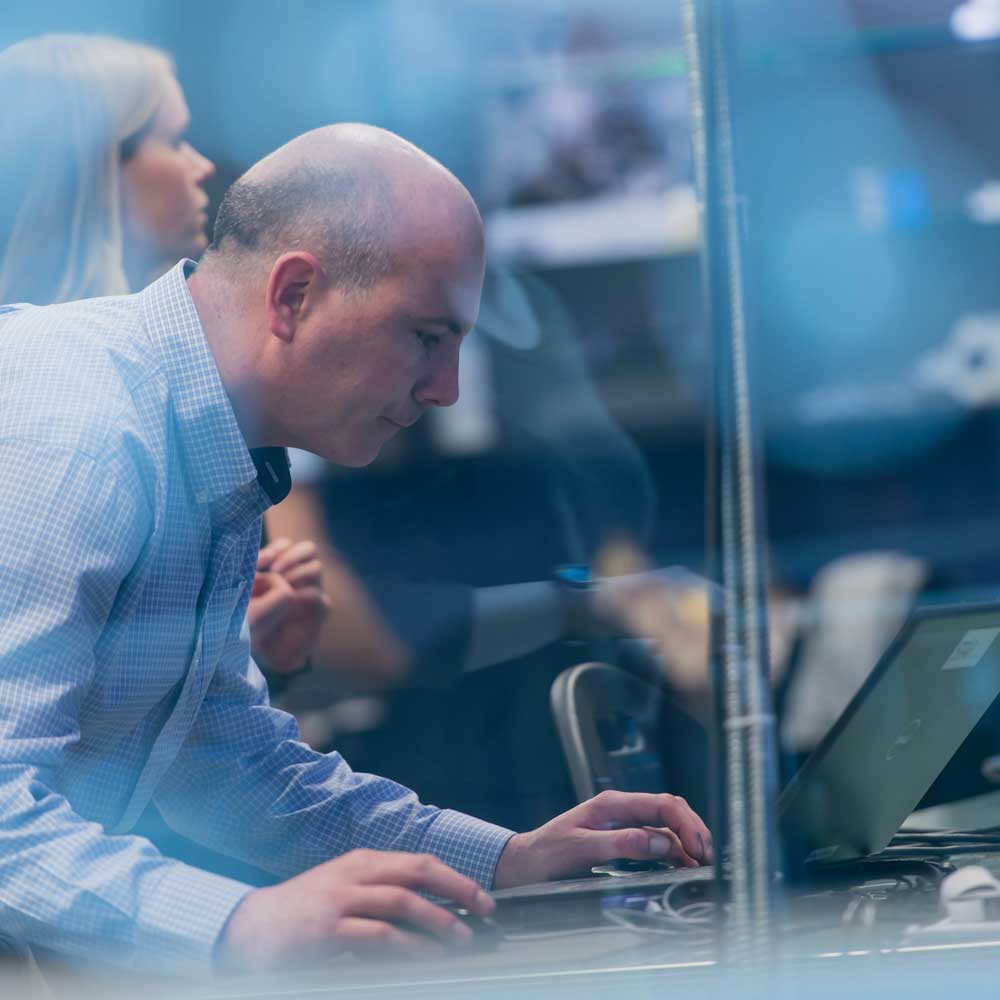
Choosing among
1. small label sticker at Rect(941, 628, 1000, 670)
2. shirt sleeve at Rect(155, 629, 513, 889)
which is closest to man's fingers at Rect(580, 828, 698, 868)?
shirt sleeve at Rect(155, 629, 513, 889)

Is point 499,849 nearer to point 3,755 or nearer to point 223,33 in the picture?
point 3,755

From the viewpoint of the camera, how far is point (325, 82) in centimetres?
253

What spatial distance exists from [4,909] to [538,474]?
6.68 feet

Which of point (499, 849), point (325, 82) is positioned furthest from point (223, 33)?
point (499, 849)

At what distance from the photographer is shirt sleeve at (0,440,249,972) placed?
3.21 feet

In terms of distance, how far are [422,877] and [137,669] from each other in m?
0.36

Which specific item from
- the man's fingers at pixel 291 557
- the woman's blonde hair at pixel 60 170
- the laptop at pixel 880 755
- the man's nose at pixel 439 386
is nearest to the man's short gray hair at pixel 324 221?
the man's nose at pixel 439 386

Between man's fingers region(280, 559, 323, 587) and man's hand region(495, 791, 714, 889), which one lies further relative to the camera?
man's fingers region(280, 559, 323, 587)

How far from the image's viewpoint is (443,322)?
4.34ft

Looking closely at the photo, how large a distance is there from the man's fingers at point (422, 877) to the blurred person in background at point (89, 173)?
92cm

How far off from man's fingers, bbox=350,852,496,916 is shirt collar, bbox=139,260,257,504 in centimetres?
41

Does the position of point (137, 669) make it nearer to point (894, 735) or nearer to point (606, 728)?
point (894, 735)

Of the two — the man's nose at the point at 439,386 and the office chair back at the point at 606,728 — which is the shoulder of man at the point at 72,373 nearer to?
the man's nose at the point at 439,386

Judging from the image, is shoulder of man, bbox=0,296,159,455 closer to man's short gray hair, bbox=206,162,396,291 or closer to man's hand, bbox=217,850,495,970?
man's short gray hair, bbox=206,162,396,291
